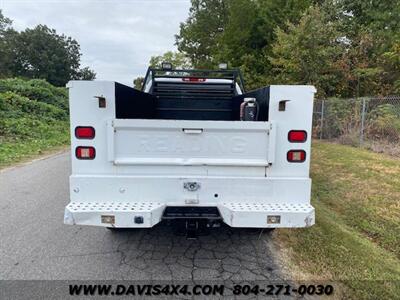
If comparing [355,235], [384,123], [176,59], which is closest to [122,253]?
[355,235]

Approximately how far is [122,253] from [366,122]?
35.4 feet

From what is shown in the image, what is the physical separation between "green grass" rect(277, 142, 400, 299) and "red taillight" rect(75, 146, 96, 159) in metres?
2.38

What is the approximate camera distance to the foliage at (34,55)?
160 feet

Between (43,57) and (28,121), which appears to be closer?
(28,121)

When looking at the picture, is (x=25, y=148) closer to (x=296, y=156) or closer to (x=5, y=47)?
(x=296, y=156)

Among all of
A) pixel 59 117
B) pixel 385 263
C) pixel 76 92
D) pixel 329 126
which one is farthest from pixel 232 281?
pixel 59 117

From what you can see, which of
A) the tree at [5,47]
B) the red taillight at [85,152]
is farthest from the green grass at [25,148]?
the tree at [5,47]

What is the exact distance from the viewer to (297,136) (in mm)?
3174

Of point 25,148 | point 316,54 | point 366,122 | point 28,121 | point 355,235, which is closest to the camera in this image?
point 355,235

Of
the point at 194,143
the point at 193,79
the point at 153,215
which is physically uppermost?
the point at 193,79

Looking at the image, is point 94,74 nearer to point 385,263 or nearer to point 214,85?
point 214,85

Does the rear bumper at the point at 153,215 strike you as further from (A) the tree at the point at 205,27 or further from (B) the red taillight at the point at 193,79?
(A) the tree at the point at 205,27

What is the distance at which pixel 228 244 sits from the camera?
13.1 ft

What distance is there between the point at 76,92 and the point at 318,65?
14.2m
